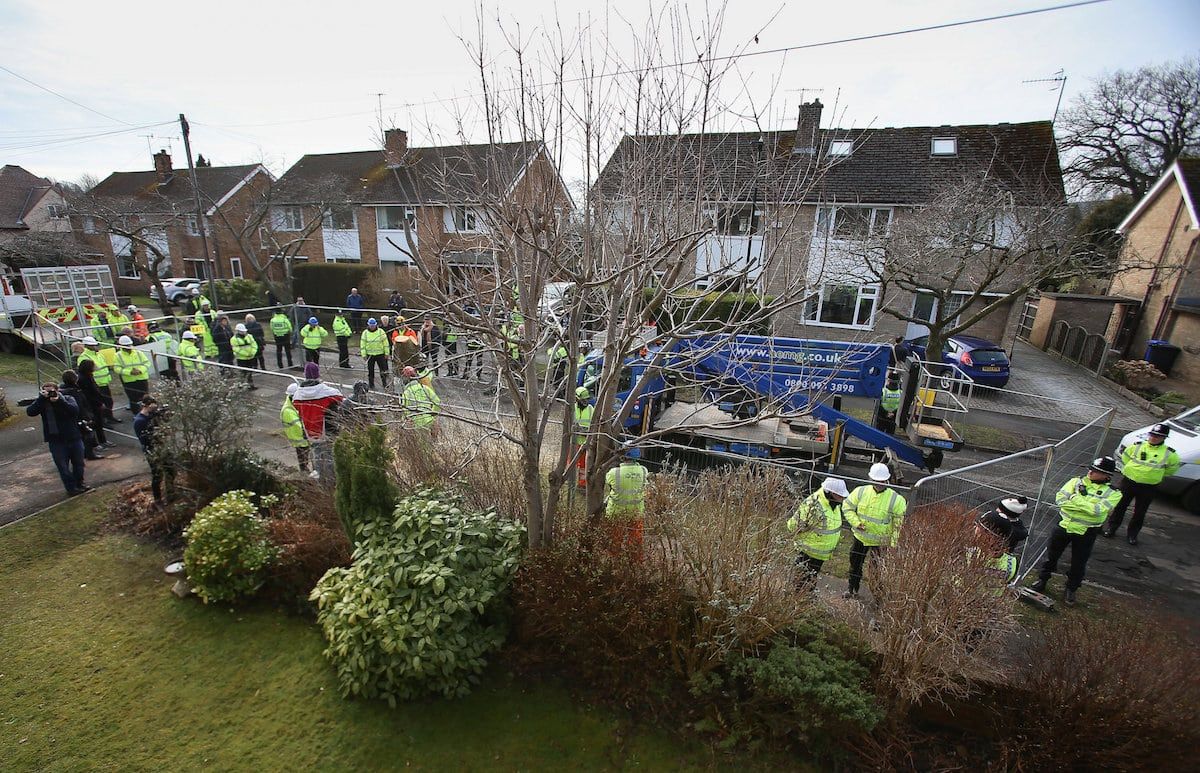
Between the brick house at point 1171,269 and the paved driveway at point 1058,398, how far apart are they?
2.20 meters

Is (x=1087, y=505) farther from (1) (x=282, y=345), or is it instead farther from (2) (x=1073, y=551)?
(1) (x=282, y=345)

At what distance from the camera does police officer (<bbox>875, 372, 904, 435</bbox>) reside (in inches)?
405

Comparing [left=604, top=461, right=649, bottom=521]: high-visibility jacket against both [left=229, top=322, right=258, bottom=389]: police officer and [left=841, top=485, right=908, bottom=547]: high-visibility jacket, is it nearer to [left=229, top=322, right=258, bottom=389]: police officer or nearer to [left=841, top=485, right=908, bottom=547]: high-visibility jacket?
[left=841, top=485, right=908, bottom=547]: high-visibility jacket

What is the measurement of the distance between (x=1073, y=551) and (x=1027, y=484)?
208 cm

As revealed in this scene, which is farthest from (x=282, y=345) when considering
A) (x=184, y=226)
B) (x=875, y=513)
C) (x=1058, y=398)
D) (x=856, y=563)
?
(x=184, y=226)

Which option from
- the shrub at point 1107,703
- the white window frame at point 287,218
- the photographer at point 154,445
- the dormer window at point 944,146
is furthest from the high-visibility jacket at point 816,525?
the white window frame at point 287,218

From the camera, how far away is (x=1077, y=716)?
4039mm

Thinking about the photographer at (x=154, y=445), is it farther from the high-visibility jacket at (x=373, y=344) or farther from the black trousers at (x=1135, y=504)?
the black trousers at (x=1135, y=504)

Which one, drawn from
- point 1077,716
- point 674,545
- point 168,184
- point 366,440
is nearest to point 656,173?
point 674,545

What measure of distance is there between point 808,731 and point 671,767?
3.68 ft

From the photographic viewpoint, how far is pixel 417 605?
479 cm

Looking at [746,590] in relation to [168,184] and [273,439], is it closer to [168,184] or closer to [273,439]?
[273,439]

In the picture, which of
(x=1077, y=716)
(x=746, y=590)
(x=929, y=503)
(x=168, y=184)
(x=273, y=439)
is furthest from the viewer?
(x=168, y=184)

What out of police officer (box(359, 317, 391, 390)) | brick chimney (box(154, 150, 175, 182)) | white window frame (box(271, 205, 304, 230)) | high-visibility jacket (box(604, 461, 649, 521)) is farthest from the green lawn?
brick chimney (box(154, 150, 175, 182))
